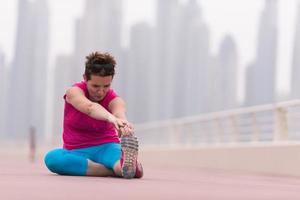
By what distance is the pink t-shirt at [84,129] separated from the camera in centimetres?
522

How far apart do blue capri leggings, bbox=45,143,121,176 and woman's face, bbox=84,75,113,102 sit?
15.6 inches

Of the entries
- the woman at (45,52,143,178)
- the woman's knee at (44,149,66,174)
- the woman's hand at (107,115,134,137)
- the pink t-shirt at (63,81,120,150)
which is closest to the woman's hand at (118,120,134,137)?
the woman's hand at (107,115,134,137)

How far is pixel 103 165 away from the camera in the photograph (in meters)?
5.20

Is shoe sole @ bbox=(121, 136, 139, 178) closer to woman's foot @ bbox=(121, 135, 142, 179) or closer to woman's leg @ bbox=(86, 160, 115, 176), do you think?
woman's foot @ bbox=(121, 135, 142, 179)

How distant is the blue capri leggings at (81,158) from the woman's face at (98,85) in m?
0.40

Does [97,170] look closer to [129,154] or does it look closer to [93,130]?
[93,130]

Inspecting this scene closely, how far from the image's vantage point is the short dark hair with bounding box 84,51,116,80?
500cm

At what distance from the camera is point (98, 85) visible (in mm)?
5055

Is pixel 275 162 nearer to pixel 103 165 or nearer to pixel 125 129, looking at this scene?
pixel 103 165

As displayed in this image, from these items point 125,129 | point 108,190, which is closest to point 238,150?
point 125,129

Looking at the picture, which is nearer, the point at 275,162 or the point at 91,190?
the point at 91,190

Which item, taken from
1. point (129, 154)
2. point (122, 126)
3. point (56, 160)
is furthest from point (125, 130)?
point (56, 160)

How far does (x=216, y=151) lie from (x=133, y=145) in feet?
21.9

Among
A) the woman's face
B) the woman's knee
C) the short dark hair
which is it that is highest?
the short dark hair
